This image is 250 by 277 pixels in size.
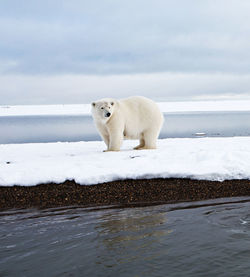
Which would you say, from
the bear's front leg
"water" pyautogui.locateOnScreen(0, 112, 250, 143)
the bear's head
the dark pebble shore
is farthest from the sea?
"water" pyautogui.locateOnScreen(0, 112, 250, 143)

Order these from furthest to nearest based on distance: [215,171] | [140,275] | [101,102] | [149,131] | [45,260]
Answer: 1. [149,131]
2. [101,102]
3. [215,171]
4. [45,260]
5. [140,275]

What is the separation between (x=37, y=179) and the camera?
6082mm

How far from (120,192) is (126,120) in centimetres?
327

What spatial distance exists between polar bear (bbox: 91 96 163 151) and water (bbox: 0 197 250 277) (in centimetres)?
349

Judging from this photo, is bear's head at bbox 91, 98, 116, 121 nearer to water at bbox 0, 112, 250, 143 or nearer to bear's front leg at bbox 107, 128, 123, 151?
bear's front leg at bbox 107, 128, 123, 151

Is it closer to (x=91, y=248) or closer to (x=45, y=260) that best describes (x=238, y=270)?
(x=91, y=248)

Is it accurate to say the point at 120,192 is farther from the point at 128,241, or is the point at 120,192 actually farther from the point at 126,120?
the point at 126,120

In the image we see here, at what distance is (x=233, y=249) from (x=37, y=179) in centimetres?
369

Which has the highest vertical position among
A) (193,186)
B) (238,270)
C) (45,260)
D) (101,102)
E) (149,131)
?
(101,102)

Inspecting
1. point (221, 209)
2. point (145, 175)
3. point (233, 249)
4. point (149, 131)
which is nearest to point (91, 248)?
point (233, 249)

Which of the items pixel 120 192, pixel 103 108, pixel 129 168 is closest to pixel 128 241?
pixel 120 192

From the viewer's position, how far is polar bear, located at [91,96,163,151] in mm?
8241

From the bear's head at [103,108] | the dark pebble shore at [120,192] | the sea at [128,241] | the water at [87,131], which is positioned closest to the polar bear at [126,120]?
the bear's head at [103,108]

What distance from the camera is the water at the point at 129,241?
3.28 m
